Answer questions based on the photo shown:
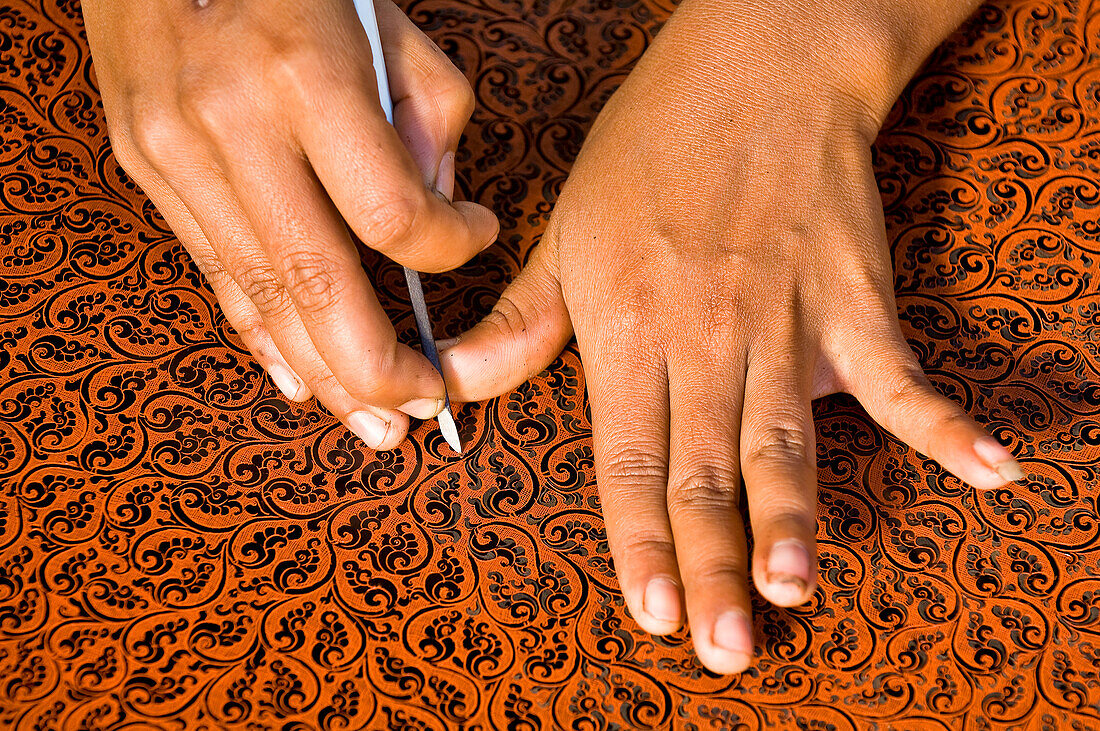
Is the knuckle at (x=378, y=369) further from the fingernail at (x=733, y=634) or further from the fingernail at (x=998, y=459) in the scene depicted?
the fingernail at (x=998, y=459)

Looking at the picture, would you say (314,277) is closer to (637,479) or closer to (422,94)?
(422,94)

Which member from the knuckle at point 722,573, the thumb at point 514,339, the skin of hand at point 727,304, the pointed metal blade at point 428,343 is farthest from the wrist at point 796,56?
the knuckle at point 722,573

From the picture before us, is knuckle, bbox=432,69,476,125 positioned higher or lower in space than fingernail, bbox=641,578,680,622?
higher

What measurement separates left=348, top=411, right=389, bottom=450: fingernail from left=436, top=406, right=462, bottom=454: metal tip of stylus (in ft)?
0.17

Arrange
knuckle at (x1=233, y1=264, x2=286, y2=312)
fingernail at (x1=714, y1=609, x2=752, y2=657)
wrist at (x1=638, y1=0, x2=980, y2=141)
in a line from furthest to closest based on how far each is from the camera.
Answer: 1. wrist at (x1=638, y1=0, x2=980, y2=141)
2. knuckle at (x1=233, y1=264, x2=286, y2=312)
3. fingernail at (x1=714, y1=609, x2=752, y2=657)

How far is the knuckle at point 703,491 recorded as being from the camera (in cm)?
77

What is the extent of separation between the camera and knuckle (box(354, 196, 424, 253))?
2.35 feet

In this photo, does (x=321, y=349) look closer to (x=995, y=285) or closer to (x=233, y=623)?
(x=233, y=623)

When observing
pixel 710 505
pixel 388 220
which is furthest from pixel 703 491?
pixel 388 220

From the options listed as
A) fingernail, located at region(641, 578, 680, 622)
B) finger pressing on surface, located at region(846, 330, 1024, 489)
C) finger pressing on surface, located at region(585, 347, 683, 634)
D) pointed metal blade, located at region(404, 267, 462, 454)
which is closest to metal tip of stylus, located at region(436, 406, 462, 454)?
pointed metal blade, located at region(404, 267, 462, 454)

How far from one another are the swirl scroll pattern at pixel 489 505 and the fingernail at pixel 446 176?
5.9 inches

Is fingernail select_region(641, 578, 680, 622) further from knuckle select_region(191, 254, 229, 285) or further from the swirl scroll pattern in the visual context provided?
knuckle select_region(191, 254, 229, 285)

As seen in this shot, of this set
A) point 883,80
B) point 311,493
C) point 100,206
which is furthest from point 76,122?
point 883,80

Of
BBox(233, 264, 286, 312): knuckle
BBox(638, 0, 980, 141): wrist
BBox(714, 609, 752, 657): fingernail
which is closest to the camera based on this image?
BBox(714, 609, 752, 657): fingernail
